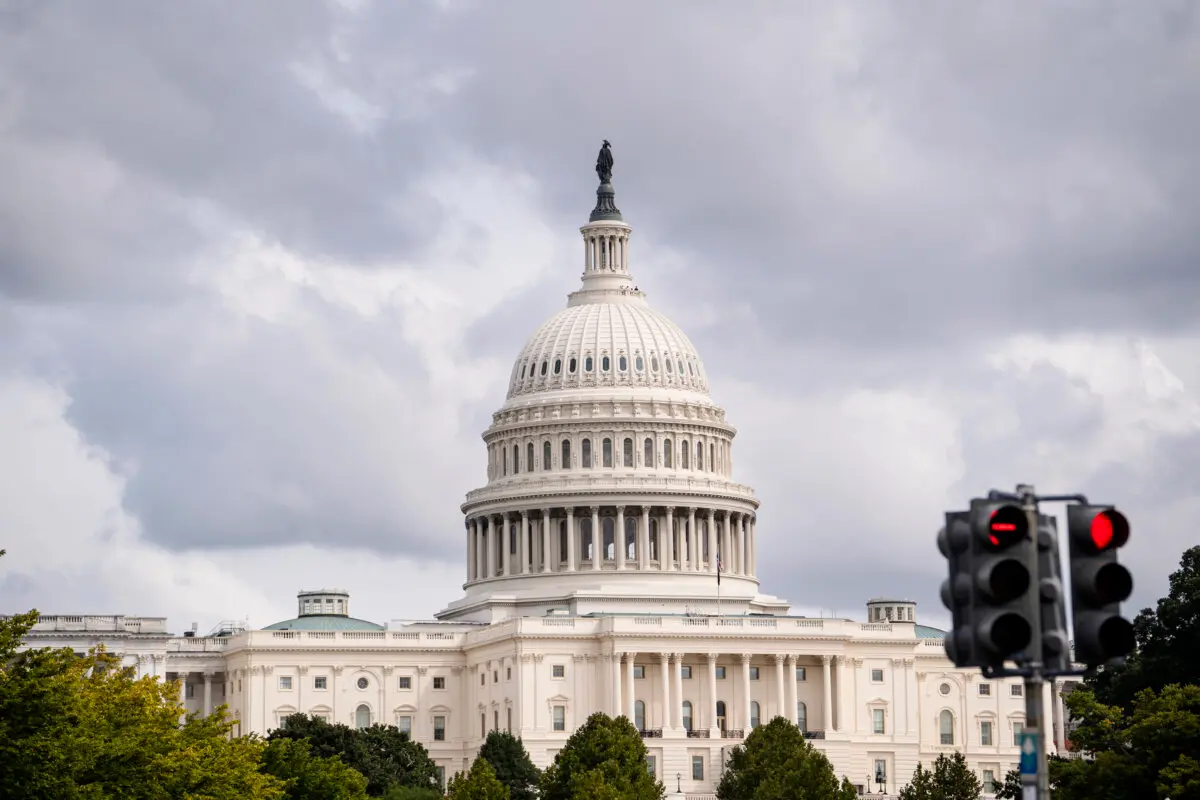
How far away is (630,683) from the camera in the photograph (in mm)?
194875

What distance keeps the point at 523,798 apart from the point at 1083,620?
463 ft

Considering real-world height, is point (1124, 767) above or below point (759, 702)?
below

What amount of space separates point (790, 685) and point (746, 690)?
150 inches

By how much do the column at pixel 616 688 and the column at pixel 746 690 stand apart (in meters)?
9.42

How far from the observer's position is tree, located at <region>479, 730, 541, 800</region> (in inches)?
6895

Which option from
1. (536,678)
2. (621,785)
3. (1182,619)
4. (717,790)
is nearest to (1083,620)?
(1182,619)

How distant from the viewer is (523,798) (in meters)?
168

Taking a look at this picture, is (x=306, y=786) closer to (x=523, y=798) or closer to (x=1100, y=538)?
(x=523, y=798)

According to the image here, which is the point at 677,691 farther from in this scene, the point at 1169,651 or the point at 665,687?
the point at 1169,651

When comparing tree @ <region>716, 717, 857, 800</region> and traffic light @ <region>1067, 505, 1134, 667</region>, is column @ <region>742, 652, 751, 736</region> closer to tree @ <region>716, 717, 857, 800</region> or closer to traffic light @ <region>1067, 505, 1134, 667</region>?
tree @ <region>716, 717, 857, 800</region>

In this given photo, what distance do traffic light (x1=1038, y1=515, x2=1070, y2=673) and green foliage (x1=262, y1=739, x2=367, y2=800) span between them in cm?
10087

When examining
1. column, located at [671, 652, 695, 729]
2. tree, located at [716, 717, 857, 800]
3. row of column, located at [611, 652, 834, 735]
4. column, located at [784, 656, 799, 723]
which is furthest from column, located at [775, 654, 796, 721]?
tree, located at [716, 717, 857, 800]

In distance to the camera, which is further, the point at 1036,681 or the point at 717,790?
the point at 717,790

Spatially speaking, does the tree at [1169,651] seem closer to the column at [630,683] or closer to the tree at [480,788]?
the tree at [480,788]
